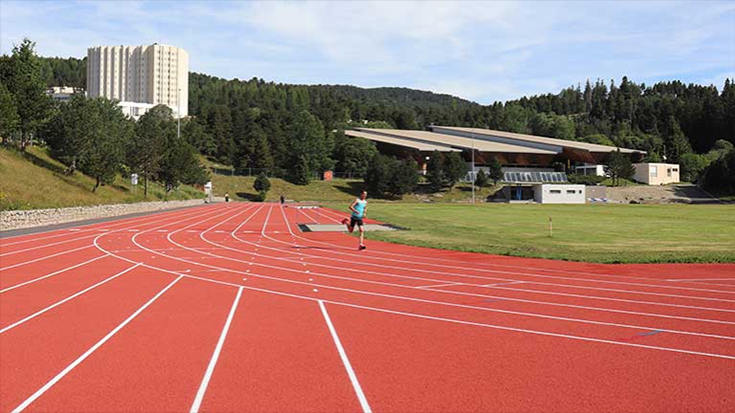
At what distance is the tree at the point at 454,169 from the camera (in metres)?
86.9

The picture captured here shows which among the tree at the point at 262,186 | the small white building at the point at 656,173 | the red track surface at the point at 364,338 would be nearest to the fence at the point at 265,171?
the tree at the point at 262,186

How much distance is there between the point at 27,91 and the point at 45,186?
1240cm

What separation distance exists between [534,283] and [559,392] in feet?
21.2

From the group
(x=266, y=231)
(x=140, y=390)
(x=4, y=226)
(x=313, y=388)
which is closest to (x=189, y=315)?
(x=140, y=390)

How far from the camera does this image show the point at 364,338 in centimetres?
718

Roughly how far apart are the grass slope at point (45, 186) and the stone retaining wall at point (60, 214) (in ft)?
2.79

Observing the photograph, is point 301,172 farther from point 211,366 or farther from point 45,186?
point 211,366

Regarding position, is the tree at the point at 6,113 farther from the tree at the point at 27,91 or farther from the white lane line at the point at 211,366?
the white lane line at the point at 211,366

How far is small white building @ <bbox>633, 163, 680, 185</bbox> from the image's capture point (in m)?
98.9

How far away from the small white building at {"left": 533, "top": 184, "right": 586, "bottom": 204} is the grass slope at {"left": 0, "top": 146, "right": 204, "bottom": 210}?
51588 millimetres

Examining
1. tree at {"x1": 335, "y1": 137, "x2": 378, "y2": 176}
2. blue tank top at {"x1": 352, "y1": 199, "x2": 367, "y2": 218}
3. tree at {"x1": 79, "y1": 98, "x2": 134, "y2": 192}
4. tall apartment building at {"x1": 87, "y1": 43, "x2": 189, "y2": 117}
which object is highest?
tall apartment building at {"x1": 87, "y1": 43, "x2": 189, "y2": 117}


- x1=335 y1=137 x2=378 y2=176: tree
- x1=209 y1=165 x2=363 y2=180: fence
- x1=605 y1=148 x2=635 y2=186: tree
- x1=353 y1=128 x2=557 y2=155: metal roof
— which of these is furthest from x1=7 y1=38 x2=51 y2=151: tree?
x1=605 y1=148 x2=635 y2=186: tree

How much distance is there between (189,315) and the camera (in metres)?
8.45

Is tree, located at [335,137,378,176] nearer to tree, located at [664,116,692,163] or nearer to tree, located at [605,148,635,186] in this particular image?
tree, located at [605,148,635,186]
